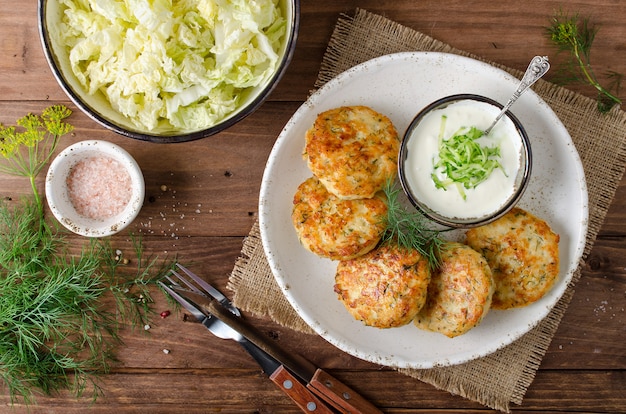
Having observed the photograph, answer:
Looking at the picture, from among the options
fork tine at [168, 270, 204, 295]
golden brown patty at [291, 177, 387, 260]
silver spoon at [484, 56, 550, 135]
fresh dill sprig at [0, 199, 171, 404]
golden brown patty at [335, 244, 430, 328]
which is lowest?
fresh dill sprig at [0, 199, 171, 404]

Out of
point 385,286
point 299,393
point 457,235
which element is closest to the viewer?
point 385,286

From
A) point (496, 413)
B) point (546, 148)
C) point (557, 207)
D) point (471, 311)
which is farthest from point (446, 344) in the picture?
point (546, 148)

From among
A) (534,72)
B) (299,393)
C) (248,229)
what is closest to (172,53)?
(248,229)

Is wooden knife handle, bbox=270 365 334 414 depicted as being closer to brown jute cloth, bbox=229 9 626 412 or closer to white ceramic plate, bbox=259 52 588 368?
brown jute cloth, bbox=229 9 626 412

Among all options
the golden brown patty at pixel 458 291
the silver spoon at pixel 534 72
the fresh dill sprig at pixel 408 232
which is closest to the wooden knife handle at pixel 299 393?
the golden brown patty at pixel 458 291

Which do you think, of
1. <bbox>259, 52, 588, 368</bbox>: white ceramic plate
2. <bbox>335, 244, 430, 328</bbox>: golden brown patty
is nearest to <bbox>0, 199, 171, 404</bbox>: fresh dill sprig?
<bbox>259, 52, 588, 368</bbox>: white ceramic plate

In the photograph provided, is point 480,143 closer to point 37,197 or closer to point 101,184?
point 101,184
